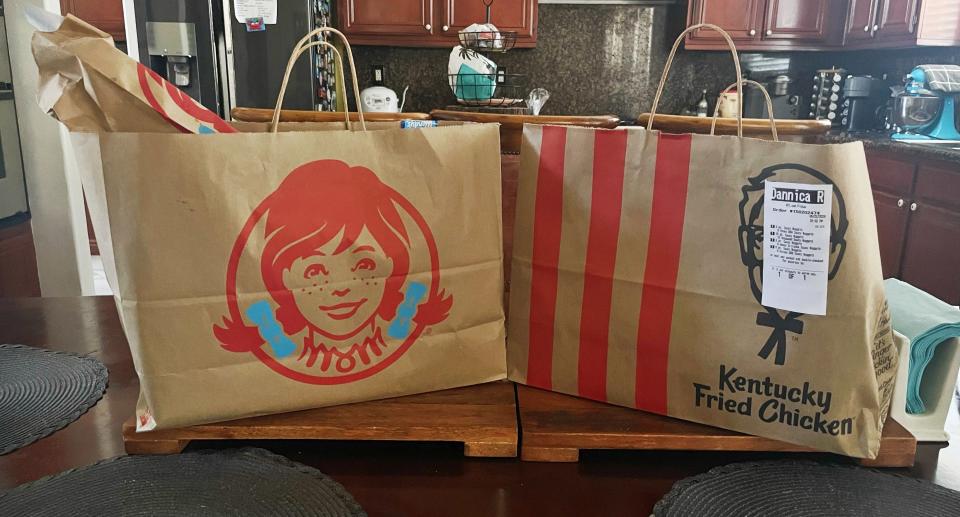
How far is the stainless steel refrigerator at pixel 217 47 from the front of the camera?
3.02 m

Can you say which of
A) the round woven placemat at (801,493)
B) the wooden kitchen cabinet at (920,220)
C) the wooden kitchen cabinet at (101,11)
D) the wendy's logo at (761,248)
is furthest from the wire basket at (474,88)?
the round woven placemat at (801,493)

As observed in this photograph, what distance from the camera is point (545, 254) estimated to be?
2.60 feet

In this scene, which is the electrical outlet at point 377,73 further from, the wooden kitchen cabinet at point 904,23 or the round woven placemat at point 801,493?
the round woven placemat at point 801,493

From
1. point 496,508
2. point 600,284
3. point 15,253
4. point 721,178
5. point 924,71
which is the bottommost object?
point 15,253

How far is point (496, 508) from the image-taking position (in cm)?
59

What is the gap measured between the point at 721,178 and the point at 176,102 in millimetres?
553

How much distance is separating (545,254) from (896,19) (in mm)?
3446

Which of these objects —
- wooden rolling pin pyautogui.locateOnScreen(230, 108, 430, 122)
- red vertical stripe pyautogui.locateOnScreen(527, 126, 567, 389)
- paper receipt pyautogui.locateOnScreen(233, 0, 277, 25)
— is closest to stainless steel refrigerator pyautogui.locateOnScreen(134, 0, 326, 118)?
paper receipt pyautogui.locateOnScreen(233, 0, 277, 25)

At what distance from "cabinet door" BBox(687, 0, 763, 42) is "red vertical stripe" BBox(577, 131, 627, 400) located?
3463mm

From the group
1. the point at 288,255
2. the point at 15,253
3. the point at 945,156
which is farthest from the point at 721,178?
the point at 15,253

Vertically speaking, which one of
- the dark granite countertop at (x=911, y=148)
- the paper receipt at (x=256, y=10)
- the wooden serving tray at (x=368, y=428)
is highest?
the paper receipt at (x=256, y=10)

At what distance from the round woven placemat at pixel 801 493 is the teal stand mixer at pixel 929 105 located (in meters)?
→ 2.81

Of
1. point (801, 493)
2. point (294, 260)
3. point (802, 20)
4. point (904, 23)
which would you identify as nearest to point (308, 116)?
point (294, 260)

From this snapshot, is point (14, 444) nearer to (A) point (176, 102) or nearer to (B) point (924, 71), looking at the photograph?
(A) point (176, 102)
